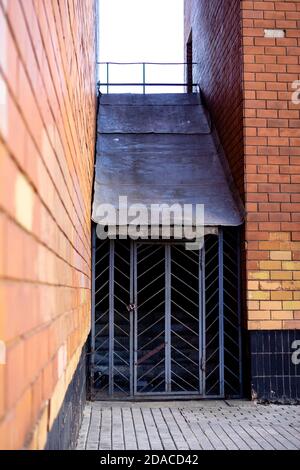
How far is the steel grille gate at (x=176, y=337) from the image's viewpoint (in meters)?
6.99

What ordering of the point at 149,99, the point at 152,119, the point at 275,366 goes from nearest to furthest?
1. the point at 275,366
2. the point at 152,119
3. the point at 149,99

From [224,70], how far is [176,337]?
4164mm

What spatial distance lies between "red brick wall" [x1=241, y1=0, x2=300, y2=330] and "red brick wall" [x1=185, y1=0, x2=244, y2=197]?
19cm

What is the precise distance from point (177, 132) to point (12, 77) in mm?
7904

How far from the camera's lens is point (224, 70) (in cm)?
842

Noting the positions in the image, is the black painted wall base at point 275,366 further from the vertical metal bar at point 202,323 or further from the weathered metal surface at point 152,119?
the weathered metal surface at point 152,119

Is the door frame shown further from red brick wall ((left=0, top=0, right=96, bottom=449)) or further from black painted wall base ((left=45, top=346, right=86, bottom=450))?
red brick wall ((left=0, top=0, right=96, bottom=449))

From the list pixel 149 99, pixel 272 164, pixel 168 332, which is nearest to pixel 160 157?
pixel 272 164

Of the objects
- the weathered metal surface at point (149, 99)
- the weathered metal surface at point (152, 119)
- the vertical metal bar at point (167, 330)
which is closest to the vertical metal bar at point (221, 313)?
→ the vertical metal bar at point (167, 330)

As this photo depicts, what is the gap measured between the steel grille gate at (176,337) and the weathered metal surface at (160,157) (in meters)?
0.58

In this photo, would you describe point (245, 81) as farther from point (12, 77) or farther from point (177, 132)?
point (12, 77)

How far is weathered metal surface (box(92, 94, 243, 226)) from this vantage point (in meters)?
7.34

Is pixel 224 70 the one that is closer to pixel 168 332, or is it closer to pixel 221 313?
pixel 221 313

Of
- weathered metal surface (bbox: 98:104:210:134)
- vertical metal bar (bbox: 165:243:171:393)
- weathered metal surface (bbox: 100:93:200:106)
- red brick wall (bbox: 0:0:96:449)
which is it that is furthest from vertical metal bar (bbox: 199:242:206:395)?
red brick wall (bbox: 0:0:96:449)
